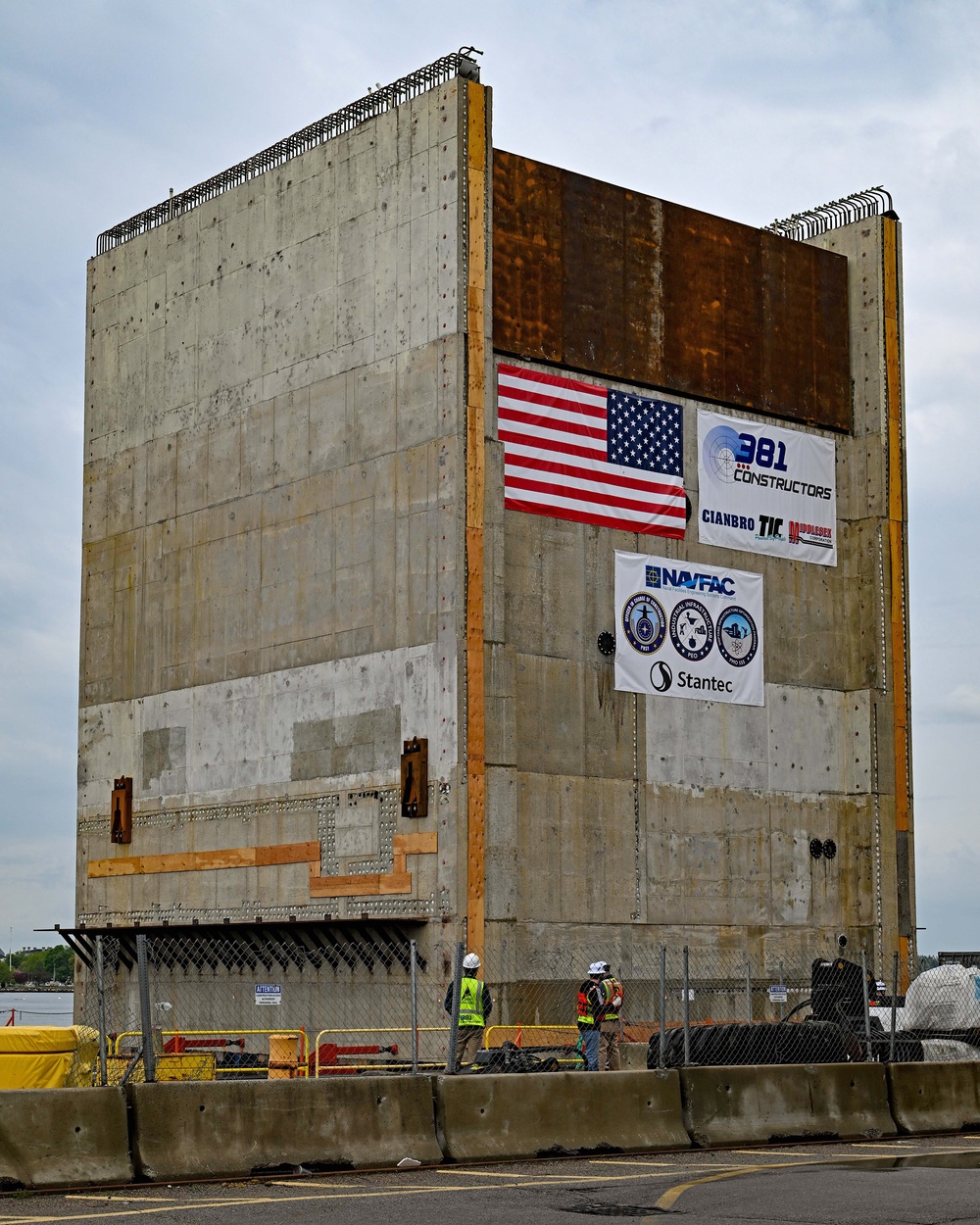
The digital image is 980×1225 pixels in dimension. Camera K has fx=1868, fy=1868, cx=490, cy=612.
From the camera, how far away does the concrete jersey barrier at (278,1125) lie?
52.9ft

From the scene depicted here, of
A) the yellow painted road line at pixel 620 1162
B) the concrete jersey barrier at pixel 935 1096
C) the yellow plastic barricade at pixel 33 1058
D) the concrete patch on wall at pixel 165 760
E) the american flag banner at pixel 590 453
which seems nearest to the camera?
the yellow painted road line at pixel 620 1162

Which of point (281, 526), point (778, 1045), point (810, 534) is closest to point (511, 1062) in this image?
point (778, 1045)

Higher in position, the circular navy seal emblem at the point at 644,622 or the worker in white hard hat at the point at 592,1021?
the circular navy seal emblem at the point at 644,622

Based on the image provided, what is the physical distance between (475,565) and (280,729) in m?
6.27

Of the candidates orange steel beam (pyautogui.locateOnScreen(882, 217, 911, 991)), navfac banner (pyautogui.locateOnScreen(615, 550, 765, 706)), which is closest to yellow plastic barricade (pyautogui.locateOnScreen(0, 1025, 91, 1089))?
navfac banner (pyautogui.locateOnScreen(615, 550, 765, 706))

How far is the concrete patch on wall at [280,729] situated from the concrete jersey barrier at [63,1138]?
1840 cm

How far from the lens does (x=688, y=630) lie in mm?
38062

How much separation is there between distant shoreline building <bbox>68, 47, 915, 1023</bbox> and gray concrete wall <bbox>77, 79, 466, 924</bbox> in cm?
8

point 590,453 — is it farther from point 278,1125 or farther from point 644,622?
point 278,1125

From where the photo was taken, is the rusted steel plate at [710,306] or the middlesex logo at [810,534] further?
the middlesex logo at [810,534]

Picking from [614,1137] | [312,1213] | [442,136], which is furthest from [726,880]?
[312,1213]

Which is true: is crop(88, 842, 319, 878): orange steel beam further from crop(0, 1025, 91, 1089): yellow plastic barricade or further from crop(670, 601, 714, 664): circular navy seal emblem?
crop(0, 1025, 91, 1089): yellow plastic barricade

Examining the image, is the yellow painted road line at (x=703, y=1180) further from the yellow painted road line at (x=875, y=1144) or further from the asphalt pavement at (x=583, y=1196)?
the yellow painted road line at (x=875, y=1144)

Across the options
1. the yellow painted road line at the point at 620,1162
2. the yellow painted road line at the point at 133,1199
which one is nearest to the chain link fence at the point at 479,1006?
the yellow painted road line at the point at 620,1162
